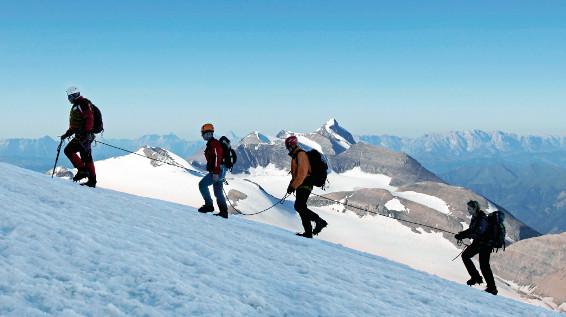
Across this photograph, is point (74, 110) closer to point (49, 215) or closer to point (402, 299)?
point (49, 215)

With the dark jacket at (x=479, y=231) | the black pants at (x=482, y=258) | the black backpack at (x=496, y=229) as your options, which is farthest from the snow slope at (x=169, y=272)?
the black backpack at (x=496, y=229)

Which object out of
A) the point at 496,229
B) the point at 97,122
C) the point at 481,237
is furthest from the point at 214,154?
the point at 496,229

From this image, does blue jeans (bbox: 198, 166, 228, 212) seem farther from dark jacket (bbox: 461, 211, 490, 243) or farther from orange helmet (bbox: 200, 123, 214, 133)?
dark jacket (bbox: 461, 211, 490, 243)

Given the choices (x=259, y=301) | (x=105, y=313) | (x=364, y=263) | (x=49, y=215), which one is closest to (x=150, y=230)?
(x=49, y=215)

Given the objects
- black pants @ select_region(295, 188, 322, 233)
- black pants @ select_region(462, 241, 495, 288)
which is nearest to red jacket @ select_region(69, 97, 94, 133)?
black pants @ select_region(295, 188, 322, 233)

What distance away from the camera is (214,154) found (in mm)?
16469

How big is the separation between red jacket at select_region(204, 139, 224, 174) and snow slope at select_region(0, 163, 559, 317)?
2340mm

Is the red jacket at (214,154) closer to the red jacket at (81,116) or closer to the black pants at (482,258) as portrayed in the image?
the red jacket at (81,116)

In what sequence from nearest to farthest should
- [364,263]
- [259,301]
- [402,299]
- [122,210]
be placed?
1. [259,301]
2. [402,299]
3. [122,210]
4. [364,263]

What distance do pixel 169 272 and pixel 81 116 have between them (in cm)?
963

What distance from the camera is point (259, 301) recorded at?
7.70 m

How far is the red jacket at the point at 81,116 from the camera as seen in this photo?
627 inches

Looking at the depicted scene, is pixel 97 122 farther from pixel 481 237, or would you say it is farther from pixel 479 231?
pixel 481 237

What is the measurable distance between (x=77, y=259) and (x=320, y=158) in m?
9.98
